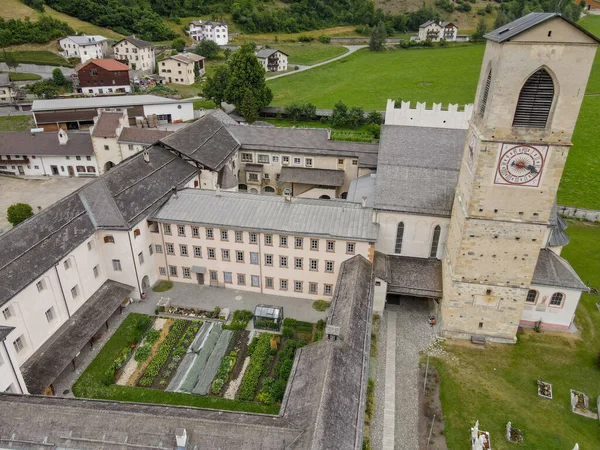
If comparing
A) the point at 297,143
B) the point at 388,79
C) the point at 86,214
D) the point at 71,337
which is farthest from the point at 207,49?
the point at 71,337

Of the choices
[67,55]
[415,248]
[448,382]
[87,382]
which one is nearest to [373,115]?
[415,248]

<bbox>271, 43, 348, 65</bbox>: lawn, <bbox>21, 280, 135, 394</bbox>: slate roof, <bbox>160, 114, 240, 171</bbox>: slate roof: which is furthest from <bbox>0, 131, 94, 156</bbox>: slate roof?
<bbox>271, 43, 348, 65</bbox>: lawn

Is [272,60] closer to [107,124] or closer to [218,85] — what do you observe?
[218,85]

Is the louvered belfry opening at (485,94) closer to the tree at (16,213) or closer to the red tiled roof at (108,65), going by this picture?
the tree at (16,213)

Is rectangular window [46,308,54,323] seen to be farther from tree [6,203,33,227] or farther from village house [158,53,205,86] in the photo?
village house [158,53,205,86]

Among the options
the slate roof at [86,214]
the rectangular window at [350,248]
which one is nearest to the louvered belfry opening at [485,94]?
the rectangular window at [350,248]

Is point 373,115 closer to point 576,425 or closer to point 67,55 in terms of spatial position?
point 576,425

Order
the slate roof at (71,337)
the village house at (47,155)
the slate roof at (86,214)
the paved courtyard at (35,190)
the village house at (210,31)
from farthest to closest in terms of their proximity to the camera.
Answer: the village house at (210,31), the village house at (47,155), the paved courtyard at (35,190), the slate roof at (86,214), the slate roof at (71,337)
